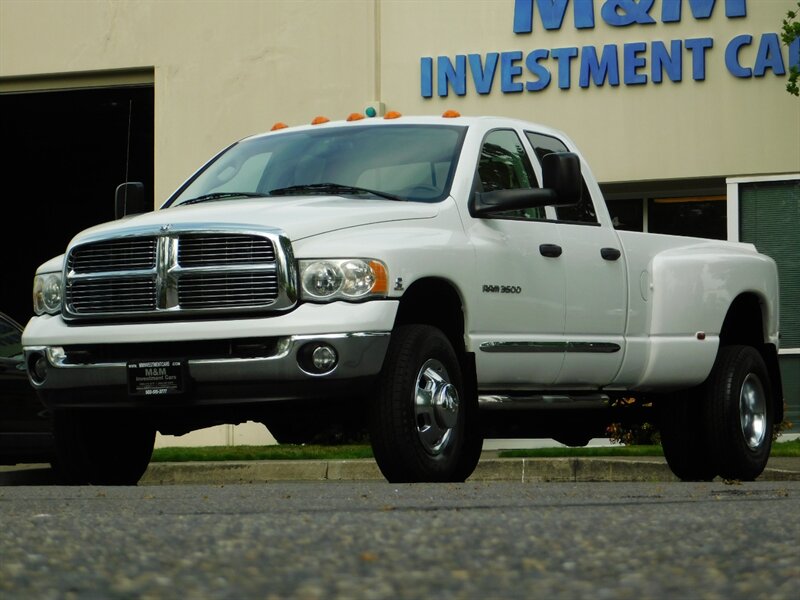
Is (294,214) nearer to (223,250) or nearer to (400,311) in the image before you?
(223,250)

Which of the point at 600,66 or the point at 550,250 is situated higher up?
the point at 600,66

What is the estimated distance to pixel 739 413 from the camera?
1011 centimetres

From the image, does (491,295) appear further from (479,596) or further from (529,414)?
(479,596)

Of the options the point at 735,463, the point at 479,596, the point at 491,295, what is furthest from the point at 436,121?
the point at 479,596

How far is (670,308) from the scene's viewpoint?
32.1ft

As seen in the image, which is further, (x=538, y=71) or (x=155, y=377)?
(x=538, y=71)

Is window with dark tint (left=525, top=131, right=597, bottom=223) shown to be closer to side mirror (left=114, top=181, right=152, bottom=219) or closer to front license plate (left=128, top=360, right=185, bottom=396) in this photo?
side mirror (left=114, top=181, right=152, bottom=219)

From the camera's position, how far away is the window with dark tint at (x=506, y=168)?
910 cm

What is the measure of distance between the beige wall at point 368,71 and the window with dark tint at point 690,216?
0.81m

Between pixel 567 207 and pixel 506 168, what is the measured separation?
50 centimetres

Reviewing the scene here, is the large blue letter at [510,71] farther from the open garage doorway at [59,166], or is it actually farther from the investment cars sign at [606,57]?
the open garage doorway at [59,166]

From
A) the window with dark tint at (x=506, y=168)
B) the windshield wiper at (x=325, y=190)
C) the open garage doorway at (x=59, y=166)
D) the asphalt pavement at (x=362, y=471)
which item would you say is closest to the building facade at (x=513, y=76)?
the open garage doorway at (x=59, y=166)

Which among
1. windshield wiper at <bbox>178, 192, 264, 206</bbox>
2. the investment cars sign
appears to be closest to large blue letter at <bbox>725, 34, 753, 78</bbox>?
the investment cars sign

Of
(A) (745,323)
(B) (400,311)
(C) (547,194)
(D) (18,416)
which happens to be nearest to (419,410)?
(B) (400,311)
